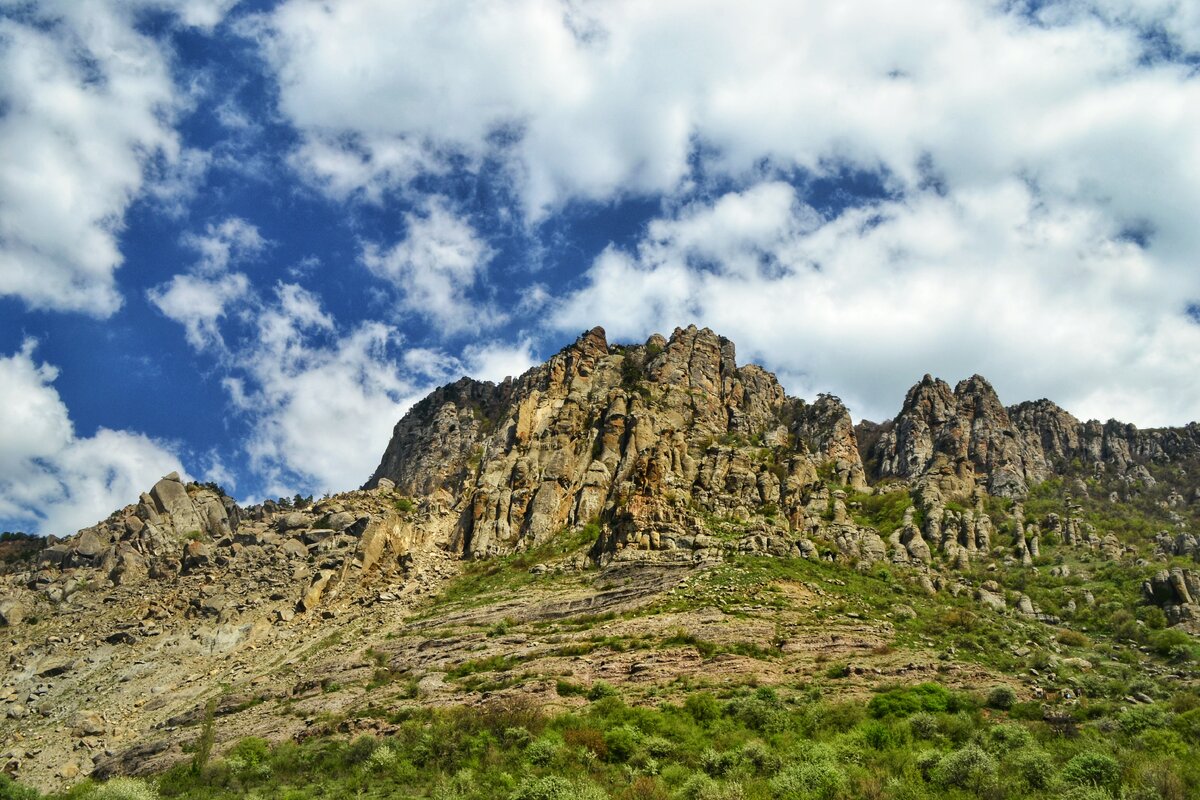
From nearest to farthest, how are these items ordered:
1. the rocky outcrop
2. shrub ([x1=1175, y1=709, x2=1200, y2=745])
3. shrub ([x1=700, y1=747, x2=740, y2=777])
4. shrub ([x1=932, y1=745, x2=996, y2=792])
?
shrub ([x1=932, y1=745, x2=996, y2=792]) → shrub ([x1=1175, y1=709, x2=1200, y2=745]) → shrub ([x1=700, y1=747, x2=740, y2=777]) → the rocky outcrop

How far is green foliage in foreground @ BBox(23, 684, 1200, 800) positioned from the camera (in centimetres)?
2516

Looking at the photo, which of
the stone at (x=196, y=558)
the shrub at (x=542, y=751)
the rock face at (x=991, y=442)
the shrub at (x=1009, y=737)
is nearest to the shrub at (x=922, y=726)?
the shrub at (x=1009, y=737)

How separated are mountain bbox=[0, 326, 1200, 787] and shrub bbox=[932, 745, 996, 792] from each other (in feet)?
35.1

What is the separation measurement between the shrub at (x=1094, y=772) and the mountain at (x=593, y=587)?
1021 centimetres

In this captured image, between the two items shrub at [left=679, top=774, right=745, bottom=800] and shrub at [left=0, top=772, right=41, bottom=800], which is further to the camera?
shrub at [left=0, top=772, right=41, bottom=800]

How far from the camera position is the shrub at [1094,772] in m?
23.8

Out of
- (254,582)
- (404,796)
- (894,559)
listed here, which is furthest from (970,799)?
(254,582)

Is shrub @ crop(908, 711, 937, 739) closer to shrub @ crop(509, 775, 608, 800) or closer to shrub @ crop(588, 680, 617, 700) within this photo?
shrub @ crop(509, 775, 608, 800)

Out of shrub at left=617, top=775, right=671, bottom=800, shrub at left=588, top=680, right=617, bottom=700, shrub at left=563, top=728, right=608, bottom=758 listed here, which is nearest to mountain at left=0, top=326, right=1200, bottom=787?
shrub at left=588, top=680, right=617, bottom=700

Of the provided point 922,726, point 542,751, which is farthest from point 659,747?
point 922,726

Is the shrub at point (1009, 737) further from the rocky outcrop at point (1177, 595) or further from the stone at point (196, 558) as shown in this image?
the stone at point (196, 558)

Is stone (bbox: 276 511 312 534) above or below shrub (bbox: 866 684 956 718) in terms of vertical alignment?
above

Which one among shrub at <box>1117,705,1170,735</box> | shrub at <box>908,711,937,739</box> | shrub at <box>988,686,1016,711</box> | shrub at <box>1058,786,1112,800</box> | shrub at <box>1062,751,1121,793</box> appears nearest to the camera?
shrub at <box>1058,786,1112,800</box>

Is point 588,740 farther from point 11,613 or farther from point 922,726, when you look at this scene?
point 11,613
